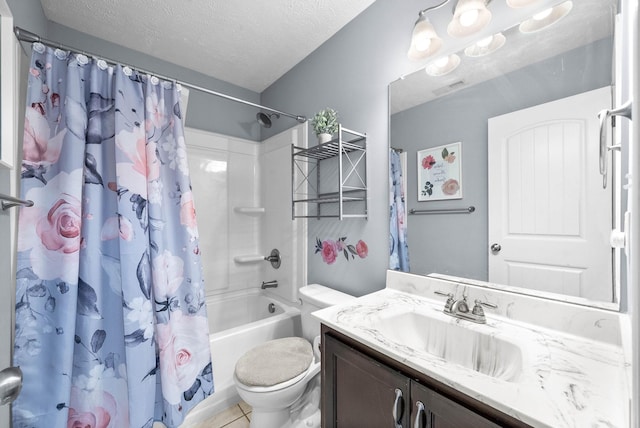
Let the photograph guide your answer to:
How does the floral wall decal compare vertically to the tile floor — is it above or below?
above

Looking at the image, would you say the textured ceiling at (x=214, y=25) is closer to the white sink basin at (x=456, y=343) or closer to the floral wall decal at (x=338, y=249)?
the floral wall decal at (x=338, y=249)

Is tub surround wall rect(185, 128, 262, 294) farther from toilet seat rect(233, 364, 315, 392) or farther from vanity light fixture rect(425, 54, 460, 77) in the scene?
vanity light fixture rect(425, 54, 460, 77)

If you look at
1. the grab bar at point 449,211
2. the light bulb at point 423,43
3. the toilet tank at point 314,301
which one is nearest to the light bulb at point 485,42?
the light bulb at point 423,43

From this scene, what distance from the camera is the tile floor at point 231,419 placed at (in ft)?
4.79

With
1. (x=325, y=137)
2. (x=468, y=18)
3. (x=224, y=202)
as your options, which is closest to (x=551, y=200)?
(x=468, y=18)

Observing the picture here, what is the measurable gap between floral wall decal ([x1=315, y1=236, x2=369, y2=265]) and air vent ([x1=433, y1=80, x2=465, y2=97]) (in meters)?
0.87

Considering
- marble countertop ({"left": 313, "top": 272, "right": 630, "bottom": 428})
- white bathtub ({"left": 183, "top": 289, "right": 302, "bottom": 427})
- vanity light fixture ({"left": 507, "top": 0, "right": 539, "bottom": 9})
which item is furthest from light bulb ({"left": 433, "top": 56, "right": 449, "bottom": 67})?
white bathtub ({"left": 183, "top": 289, "right": 302, "bottom": 427})

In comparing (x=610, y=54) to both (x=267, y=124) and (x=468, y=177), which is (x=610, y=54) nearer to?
(x=468, y=177)

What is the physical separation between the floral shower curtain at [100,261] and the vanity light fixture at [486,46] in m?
1.44

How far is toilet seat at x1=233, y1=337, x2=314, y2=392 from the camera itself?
1.19 meters

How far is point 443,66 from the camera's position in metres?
1.18

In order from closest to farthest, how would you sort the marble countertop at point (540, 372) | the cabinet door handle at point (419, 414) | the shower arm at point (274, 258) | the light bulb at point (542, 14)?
1. the marble countertop at point (540, 372)
2. the cabinet door handle at point (419, 414)
3. the light bulb at point (542, 14)
4. the shower arm at point (274, 258)

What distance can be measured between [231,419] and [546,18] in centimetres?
243

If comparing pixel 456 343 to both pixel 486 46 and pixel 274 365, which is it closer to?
pixel 274 365
